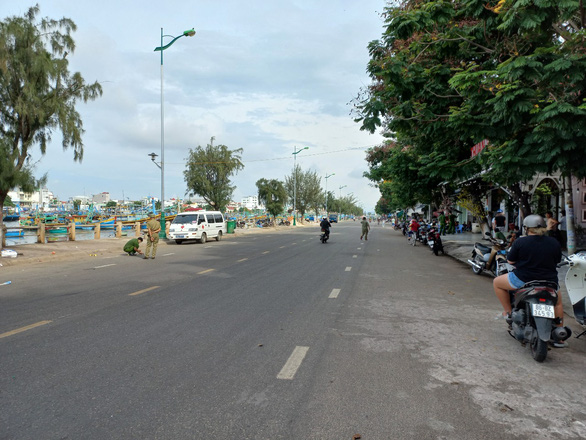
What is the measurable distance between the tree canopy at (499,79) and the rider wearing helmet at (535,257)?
2316 mm

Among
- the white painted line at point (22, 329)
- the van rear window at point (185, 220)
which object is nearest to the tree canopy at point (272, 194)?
the van rear window at point (185, 220)

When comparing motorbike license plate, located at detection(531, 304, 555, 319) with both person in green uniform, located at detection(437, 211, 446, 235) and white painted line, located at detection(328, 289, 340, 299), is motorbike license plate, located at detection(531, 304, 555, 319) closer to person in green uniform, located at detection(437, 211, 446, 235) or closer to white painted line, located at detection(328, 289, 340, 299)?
white painted line, located at detection(328, 289, 340, 299)

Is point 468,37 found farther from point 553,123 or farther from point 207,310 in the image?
point 207,310

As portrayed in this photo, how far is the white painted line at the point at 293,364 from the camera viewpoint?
4.19m

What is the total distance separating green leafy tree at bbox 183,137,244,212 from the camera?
4050cm

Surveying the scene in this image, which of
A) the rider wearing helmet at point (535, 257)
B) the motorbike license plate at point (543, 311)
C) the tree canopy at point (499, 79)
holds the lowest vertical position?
the motorbike license plate at point (543, 311)

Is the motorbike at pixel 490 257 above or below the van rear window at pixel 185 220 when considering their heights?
below

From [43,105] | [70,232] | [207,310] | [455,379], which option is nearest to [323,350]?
[455,379]

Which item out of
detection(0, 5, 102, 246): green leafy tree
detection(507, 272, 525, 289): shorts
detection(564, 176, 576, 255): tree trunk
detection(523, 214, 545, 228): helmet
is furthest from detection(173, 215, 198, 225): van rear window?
detection(523, 214, 545, 228): helmet

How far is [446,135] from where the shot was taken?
35.6ft

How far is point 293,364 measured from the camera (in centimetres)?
451

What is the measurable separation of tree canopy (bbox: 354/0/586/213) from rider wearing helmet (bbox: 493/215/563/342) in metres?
2.32

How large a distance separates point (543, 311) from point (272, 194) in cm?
5215

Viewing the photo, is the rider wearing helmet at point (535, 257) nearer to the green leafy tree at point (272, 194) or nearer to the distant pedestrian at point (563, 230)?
A: the distant pedestrian at point (563, 230)
